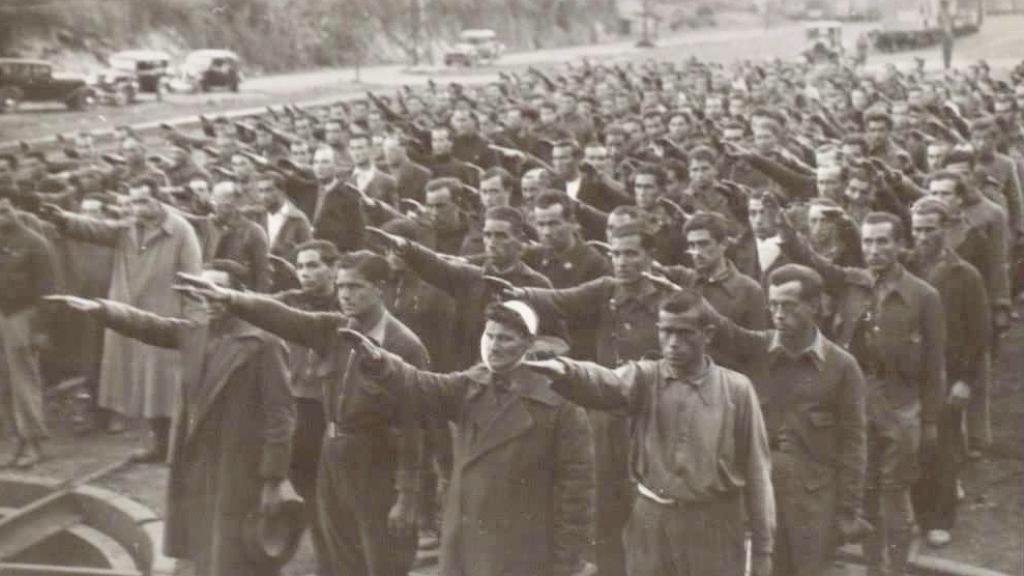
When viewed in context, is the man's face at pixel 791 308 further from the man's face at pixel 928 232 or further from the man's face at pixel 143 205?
the man's face at pixel 143 205

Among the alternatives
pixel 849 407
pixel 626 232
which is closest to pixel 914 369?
pixel 849 407


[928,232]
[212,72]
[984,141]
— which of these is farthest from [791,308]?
[212,72]

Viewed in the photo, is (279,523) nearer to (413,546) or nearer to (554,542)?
(413,546)

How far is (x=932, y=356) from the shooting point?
21.5 feet

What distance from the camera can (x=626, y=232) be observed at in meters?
6.41

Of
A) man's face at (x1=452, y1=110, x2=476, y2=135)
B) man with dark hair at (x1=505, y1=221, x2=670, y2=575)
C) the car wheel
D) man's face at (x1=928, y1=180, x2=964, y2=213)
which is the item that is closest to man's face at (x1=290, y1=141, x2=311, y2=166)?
man's face at (x1=452, y1=110, x2=476, y2=135)

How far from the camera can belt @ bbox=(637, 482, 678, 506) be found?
4.91 m

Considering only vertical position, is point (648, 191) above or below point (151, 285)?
above

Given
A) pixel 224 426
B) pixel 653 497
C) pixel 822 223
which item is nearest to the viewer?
pixel 653 497

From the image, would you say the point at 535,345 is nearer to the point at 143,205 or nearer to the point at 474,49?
the point at 143,205

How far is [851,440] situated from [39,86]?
6.02 metres

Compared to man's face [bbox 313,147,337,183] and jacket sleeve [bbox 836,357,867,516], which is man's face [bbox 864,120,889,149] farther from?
jacket sleeve [bbox 836,357,867,516]

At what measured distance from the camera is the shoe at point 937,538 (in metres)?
7.20

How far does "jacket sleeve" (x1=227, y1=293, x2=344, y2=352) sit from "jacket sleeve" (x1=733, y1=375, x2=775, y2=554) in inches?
70.8
